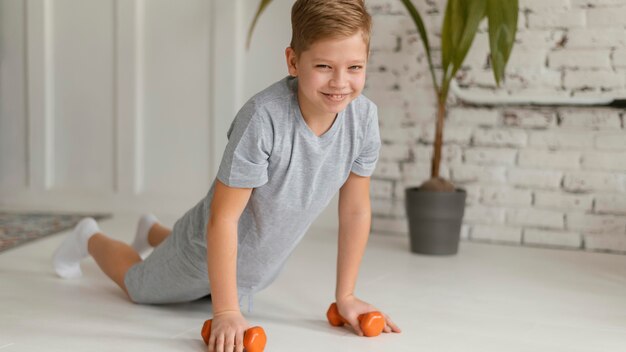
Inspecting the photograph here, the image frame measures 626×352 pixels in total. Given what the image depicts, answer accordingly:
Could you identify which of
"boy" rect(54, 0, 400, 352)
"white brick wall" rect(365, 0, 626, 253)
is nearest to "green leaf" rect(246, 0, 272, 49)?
"white brick wall" rect(365, 0, 626, 253)

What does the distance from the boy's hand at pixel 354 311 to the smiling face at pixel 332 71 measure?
1.38ft

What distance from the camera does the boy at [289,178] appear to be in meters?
1.56

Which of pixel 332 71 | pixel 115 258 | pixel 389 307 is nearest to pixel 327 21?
pixel 332 71

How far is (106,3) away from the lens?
11.5 ft

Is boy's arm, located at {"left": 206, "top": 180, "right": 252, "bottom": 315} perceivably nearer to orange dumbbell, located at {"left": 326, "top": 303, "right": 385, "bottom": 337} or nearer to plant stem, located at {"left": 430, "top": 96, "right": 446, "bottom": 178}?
orange dumbbell, located at {"left": 326, "top": 303, "right": 385, "bottom": 337}

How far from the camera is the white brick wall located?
2826mm

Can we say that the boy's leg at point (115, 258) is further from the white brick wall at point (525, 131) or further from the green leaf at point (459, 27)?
the white brick wall at point (525, 131)

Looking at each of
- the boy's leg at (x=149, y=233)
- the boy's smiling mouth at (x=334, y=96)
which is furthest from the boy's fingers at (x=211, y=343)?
the boy's leg at (x=149, y=233)

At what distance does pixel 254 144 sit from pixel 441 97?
4.09 ft

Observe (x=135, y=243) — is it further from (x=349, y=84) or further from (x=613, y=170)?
(x=613, y=170)

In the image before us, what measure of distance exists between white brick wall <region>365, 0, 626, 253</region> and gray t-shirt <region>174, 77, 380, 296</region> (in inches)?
51.1

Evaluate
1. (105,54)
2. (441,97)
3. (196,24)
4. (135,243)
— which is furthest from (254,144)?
(105,54)

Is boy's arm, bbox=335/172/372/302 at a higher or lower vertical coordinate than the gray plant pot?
higher

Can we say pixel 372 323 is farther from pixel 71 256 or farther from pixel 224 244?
pixel 71 256
